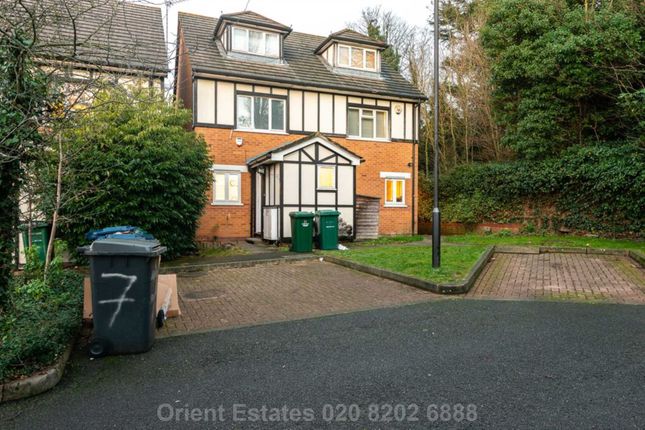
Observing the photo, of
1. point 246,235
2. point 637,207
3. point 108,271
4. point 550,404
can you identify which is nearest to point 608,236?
point 637,207

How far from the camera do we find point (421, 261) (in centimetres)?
953

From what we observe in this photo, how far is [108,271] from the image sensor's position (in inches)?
170

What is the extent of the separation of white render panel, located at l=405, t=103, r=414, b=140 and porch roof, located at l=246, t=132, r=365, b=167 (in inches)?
184

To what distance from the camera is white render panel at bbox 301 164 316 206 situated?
14.4 m

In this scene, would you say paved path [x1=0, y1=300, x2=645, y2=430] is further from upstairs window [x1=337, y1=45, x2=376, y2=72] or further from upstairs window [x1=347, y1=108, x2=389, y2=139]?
upstairs window [x1=337, y1=45, x2=376, y2=72]

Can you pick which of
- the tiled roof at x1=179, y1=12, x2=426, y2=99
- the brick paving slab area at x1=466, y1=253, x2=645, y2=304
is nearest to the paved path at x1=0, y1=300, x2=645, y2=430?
the brick paving slab area at x1=466, y1=253, x2=645, y2=304

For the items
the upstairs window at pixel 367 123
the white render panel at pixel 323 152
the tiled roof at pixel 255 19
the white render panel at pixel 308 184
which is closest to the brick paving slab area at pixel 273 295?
the white render panel at pixel 308 184

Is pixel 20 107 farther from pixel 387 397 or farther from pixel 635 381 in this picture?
pixel 635 381

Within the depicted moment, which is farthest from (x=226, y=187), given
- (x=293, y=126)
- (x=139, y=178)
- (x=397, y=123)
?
(x=397, y=123)

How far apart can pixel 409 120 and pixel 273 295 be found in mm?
13769

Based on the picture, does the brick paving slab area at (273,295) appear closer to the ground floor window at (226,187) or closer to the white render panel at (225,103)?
the ground floor window at (226,187)

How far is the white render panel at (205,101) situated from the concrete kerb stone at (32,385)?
12.5 m

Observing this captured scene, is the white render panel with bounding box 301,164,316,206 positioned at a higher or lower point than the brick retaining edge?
higher

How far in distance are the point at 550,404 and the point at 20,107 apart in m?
5.14
